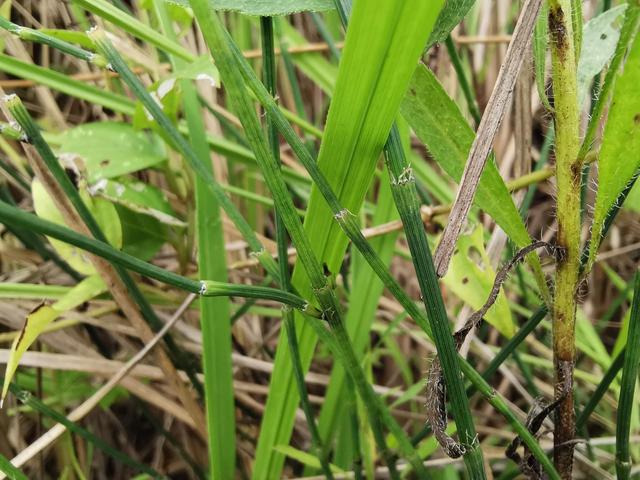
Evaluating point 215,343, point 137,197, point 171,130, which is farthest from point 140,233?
point 171,130

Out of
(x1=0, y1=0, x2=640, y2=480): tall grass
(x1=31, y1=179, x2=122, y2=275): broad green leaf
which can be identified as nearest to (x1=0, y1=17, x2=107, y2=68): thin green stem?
(x1=0, y1=0, x2=640, y2=480): tall grass

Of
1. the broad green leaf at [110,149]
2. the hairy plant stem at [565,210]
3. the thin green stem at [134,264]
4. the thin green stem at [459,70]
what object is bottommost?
the thin green stem at [134,264]

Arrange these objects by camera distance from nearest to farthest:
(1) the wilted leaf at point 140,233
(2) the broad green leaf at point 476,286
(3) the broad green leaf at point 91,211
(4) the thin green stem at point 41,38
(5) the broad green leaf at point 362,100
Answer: (5) the broad green leaf at point 362,100
(4) the thin green stem at point 41,38
(2) the broad green leaf at point 476,286
(3) the broad green leaf at point 91,211
(1) the wilted leaf at point 140,233

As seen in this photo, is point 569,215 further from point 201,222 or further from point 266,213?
point 266,213

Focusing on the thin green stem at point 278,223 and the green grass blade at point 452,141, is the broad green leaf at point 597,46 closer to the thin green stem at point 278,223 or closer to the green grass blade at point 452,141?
the green grass blade at point 452,141

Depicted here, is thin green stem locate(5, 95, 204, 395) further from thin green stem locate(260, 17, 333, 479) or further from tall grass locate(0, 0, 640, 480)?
thin green stem locate(260, 17, 333, 479)

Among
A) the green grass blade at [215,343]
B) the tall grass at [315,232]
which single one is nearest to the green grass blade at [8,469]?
the tall grass at [315,232]

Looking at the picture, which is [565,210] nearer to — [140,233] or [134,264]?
[134,264]
